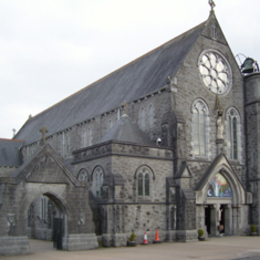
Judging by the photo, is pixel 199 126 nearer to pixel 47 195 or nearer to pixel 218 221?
pixel 218 221

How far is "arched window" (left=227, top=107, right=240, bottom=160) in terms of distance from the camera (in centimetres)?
3478

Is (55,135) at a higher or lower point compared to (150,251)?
higher

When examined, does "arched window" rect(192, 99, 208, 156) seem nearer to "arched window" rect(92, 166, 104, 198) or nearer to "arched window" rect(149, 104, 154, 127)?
"arched window" rect(149, 104, 154, 127)

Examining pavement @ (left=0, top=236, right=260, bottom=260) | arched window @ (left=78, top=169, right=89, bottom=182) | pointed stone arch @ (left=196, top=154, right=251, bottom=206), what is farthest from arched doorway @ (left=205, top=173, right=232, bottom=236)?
arched window @ (left=78, top=169, right=89, bottom=182)

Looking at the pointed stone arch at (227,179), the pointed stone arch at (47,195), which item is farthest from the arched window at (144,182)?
the pointed stone arch at (47,195)

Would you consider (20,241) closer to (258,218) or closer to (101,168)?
(101,168)

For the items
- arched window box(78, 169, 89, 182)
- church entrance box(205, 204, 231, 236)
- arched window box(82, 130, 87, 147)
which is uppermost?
arched window box(82, 130, 87, 147)

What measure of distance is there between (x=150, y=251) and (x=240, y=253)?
4.97m

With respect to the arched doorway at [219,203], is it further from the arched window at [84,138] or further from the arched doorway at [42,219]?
the arched window at [84,138]

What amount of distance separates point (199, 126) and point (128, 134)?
599 centimetres

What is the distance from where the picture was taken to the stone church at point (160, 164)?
2456cm

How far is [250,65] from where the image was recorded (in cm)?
3925

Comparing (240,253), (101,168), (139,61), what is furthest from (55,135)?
(240,253)

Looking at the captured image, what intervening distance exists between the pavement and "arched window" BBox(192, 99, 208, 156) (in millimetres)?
7818
